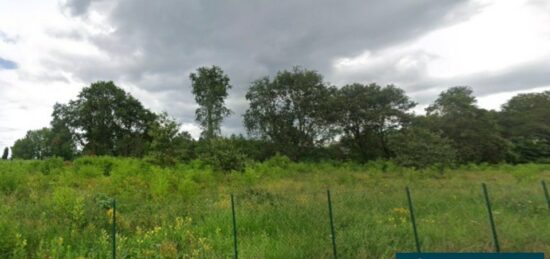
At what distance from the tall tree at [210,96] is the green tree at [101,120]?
1183 centimetres

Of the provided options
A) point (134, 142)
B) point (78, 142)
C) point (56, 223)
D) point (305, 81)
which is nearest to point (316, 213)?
point (56, 223)

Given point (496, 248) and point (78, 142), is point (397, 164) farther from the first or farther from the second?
point (78, 142)

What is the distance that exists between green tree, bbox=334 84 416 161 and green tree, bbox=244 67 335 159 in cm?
214

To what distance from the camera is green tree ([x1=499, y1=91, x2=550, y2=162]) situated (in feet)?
129

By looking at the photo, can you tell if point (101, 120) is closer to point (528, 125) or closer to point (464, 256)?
point (464, 256)

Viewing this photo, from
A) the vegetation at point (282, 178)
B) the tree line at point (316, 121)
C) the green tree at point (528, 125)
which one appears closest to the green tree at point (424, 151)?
the vegetation at point (282, 178)

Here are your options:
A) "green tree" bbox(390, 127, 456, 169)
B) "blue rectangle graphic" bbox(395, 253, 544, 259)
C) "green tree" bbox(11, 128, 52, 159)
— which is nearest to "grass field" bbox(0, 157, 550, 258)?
"blue rectangle graphic" bbox(395, 253, 544, 259)

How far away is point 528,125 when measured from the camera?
41.8m

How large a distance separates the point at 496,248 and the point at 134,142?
46.8 meters

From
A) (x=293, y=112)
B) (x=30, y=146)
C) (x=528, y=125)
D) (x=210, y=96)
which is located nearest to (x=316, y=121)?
(x=293, y=112)

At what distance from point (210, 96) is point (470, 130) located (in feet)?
96.2

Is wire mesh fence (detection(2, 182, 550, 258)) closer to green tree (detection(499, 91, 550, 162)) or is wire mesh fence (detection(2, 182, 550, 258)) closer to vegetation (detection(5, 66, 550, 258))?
vegetation (detection(5, 66, 550, 258))

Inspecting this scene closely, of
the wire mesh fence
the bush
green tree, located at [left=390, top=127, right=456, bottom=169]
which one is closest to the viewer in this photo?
the wire mesh fence

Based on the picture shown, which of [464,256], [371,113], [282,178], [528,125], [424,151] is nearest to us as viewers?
[464,256]
